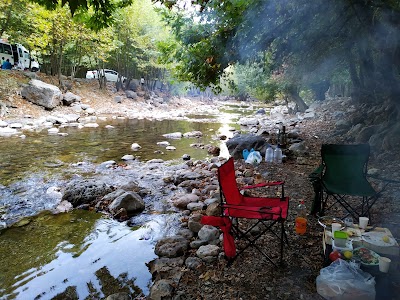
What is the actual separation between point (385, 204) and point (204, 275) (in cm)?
284

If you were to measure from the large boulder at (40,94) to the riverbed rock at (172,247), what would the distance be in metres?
15.7

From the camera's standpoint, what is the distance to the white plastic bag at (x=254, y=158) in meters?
7.02

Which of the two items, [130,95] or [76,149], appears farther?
[130,95]

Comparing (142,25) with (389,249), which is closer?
(389,249)

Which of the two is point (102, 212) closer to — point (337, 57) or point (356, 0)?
point (356, 0)

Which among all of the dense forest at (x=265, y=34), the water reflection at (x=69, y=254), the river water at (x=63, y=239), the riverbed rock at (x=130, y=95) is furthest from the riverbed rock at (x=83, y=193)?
the riverbed rock at (x=130, y=95)

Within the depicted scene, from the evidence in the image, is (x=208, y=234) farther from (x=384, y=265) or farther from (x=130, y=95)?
(x=130, y=95)

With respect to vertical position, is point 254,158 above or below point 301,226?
above

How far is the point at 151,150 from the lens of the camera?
9.71 metres

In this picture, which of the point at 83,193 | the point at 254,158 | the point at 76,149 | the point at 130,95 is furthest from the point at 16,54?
the point at 254,158

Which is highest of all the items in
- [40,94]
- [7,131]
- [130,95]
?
[130,95]

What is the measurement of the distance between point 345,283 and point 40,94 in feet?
58.5

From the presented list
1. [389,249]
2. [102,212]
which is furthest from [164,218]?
[389,249]

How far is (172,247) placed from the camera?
3303mm
